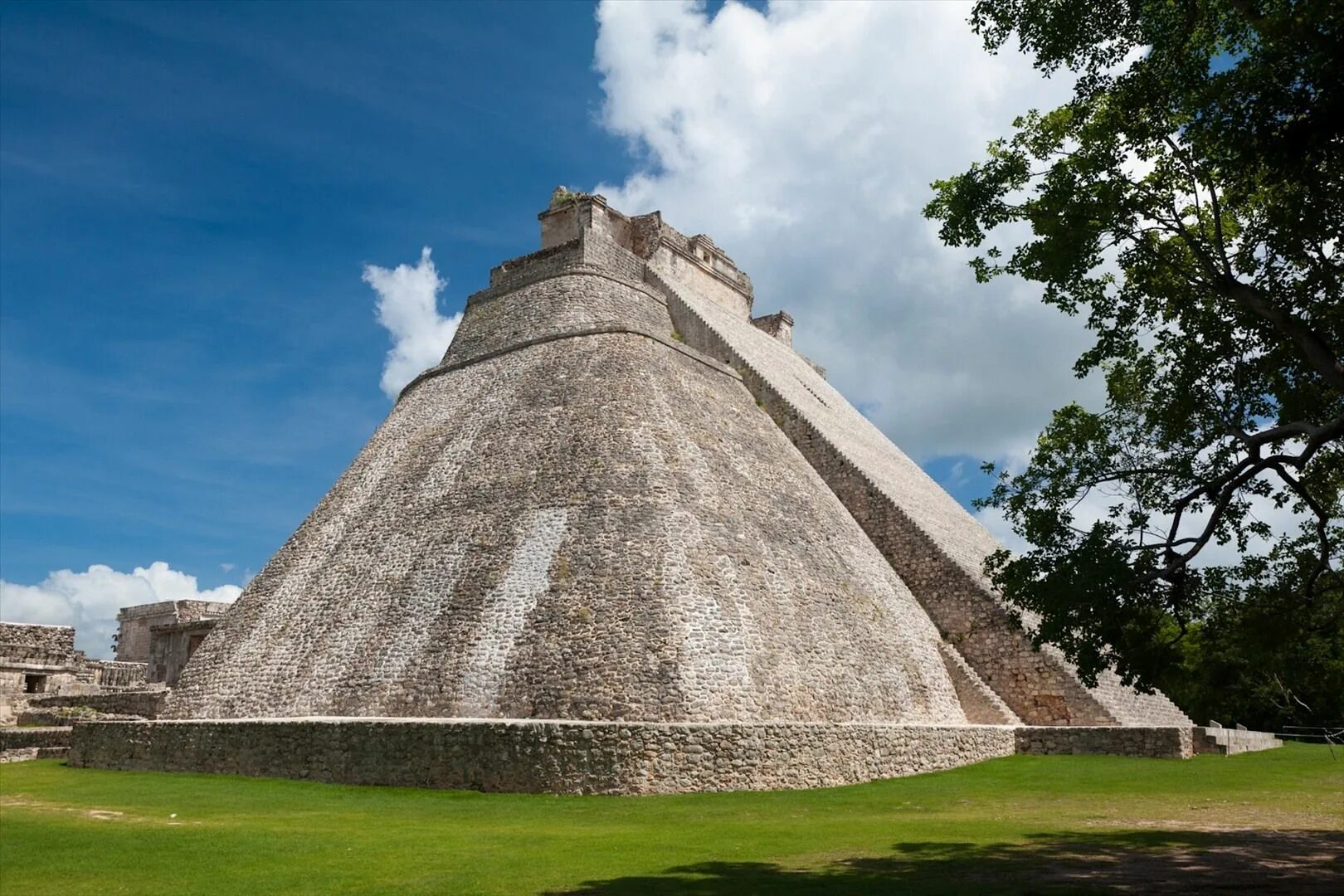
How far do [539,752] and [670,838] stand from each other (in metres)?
3.38

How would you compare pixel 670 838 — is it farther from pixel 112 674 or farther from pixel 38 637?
pixel 112 674

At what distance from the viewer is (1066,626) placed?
8.31 meters

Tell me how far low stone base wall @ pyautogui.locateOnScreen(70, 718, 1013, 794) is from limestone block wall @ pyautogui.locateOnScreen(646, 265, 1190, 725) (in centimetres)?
496

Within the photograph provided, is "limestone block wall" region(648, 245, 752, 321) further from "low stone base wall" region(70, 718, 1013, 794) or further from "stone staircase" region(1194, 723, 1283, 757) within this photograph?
"low stone base wall" region(70, 718, 1013, 794)

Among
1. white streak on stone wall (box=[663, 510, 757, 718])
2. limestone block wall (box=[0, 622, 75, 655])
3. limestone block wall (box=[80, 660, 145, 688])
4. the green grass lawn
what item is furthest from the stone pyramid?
limestone block wall (box=[80, 660, 145, 688])

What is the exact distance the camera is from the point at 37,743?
57.2 feet

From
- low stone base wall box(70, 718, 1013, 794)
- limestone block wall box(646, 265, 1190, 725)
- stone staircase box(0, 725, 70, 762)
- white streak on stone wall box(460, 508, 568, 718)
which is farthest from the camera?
limestone block wall box(646, 265, 1190, 725)

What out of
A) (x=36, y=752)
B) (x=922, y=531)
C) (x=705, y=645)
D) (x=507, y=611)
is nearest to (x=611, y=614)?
(x=705, y=645)

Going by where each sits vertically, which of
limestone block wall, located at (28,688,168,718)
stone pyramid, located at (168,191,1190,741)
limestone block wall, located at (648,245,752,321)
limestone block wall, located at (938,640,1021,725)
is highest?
limestone block wall, located at (648,245,752,321)

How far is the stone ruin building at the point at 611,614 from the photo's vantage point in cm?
1284

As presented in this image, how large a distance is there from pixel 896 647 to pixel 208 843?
39.1ft

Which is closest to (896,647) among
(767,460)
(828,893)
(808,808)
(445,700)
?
(767,460)

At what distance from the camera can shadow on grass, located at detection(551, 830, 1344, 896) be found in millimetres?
6578

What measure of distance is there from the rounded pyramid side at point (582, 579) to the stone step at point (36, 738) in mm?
2164
